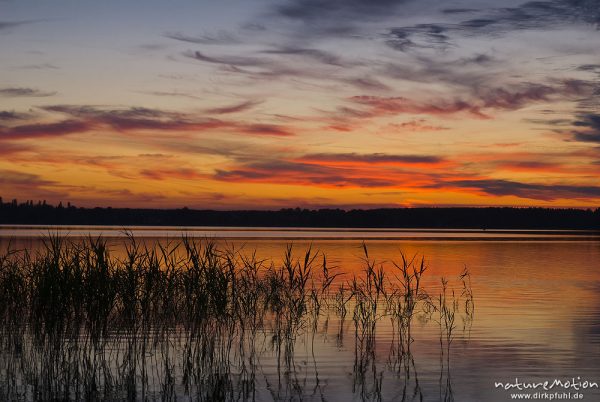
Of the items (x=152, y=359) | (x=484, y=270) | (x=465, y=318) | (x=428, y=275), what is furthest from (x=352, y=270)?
(x=152, y=359)

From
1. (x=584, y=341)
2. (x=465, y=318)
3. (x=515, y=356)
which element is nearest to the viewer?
(x=515, y=356)

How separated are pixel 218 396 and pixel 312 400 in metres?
1.63

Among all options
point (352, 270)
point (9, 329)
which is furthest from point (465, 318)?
point (352, 270)

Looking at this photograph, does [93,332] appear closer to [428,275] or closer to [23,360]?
[23,360]

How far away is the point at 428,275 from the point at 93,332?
2695cm

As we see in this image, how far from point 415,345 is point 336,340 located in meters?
2.02

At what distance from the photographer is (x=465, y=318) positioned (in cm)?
2255

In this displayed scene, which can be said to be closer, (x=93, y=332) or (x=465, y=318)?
(x=93, y=332)

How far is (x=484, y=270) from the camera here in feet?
144

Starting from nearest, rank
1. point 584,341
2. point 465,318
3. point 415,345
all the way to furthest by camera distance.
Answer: point 415,345 < point 584,341 < point 465,318

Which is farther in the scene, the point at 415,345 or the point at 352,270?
the point at 352,270

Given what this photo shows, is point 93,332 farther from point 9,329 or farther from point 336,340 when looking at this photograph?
point 336,340

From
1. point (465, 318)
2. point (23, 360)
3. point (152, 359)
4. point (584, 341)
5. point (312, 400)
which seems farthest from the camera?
point (465, 318)

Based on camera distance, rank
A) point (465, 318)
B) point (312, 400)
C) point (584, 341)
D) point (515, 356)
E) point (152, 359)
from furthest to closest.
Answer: point (465, 318) → point (584, 341) → point (515, 356) → point (152, 359) → point (312, 400)
